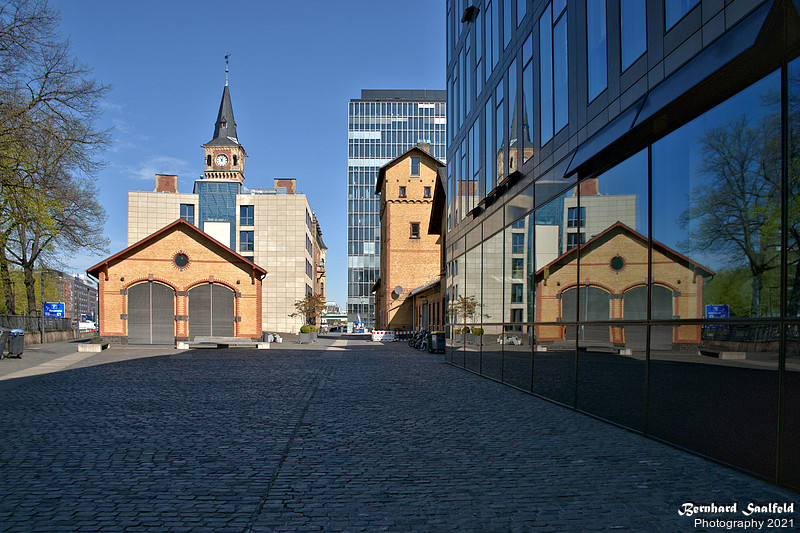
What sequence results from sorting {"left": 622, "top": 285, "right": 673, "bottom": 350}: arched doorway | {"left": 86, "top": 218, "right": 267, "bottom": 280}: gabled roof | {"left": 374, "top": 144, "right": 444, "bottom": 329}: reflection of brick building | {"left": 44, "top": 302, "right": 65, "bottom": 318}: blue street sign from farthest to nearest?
{"left": 374, "top": 144, "right": 444, "bottom": 329}: reflection of brick building, {"left": 44, "top": 302, "right": 65, "bottom": 318}: blue street sign, {"left": 86, "top": 218, "right": 267, "bottom": 280}: gabled roof, {"left": 622, "top": 285, "right": 673, "bottom": 350}: arched doorway

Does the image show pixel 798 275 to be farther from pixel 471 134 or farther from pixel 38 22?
pixel 38 22

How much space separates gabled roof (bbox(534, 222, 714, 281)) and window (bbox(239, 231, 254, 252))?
2395 inches

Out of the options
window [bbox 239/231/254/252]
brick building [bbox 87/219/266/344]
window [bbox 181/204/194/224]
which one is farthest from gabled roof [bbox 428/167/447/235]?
window [bbox 181/204/194/224]

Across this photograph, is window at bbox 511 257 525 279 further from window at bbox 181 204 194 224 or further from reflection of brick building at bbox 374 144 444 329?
window at bbox 181 204 194 224

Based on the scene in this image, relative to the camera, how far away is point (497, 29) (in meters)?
16.3

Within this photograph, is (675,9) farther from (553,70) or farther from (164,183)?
(164,183)

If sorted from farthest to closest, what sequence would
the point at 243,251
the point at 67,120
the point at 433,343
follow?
the point at 243,251, the point at 433,343, the point at 67,120

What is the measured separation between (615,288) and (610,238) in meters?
0.78

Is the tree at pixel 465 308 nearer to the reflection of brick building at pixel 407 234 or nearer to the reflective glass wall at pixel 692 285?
the reflective glass wall at pixel 692 285

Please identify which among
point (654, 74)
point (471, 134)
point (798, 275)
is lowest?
point (798, 275)

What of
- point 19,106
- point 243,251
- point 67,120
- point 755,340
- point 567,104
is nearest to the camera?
point 755,340

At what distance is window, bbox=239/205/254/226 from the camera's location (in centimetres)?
6981

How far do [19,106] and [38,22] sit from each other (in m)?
2.65

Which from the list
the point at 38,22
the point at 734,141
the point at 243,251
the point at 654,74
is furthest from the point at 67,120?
the point at 243,251
